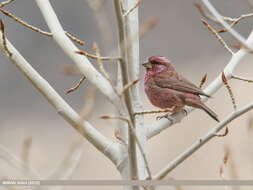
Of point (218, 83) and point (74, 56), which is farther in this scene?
point (218, 83)

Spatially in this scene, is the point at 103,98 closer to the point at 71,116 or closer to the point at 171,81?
the point at 171,81

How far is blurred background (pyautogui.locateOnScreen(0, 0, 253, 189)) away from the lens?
10.5 m

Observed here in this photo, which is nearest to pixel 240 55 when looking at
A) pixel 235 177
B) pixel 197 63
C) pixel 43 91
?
pixel 43 91

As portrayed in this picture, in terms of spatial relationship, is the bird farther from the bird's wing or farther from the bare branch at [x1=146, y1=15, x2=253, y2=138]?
the bare branch at [x1=146, y1=15, x2=253, y2=138]

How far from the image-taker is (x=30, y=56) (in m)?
15.2

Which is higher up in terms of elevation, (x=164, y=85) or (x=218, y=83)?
(x=218, y=83)

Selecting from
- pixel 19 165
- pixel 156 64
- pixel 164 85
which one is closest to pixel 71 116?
pixel 19 165

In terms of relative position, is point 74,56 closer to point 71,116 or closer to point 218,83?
point 71,116

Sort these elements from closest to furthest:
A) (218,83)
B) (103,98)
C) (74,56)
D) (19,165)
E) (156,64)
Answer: (19,165)
(74,56)
(218,83)
(156,64)
(103,98)

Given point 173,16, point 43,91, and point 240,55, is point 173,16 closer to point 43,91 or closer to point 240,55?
point 240,55

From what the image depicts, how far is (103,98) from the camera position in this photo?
42.2ft

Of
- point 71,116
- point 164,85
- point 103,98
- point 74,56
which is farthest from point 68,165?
point 103,98

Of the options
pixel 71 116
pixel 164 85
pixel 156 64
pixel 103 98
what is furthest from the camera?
pixel 103 98

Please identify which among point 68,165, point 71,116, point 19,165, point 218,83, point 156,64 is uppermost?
point 19,165
